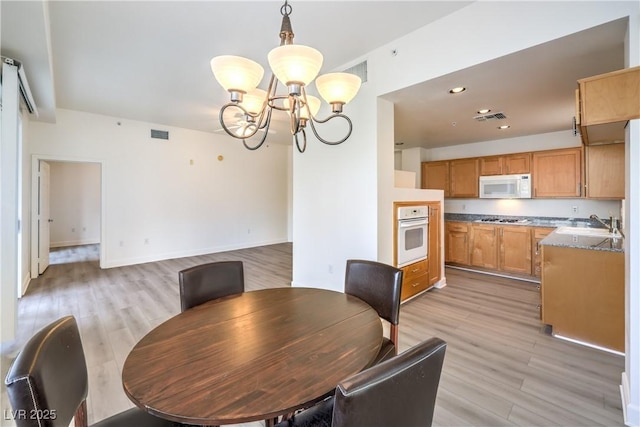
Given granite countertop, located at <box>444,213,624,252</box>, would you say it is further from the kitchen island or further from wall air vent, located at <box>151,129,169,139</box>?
wall air vent, located at <box>151,129,169,139</box>

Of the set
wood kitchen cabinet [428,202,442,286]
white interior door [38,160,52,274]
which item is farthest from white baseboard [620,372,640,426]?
white interior door [38,160,52,274]

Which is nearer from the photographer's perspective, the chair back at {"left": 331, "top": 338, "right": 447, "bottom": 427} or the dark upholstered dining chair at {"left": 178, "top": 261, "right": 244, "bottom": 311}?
the chair back at {"left": 331, "top": 338, "right": 447, "bottom": 427}

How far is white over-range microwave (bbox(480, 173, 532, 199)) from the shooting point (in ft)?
15.8

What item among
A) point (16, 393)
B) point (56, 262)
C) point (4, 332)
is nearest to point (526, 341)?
point (16, 393)

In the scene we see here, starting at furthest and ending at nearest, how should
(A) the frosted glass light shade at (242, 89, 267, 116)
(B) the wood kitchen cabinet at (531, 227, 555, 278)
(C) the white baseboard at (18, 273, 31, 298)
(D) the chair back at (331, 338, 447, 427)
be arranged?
1. (B) the wood kitchen cabinet at (531, 227, 555, 278)
2. (C) the white baseboard at (18, 273, 31, 298)
3. (A) the frosted glass light shade at (242, 89, 267, 116)
4. (D) the chair back at (331, 338, 447, 427)

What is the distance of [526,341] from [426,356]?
251 cm

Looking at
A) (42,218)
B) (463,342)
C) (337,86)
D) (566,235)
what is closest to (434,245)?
(566,235)

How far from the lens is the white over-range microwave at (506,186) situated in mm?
4801

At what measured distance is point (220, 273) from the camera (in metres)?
1.95

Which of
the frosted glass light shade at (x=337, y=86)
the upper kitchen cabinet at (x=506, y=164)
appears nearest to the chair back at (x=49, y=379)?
the frosted glass light shade at (x=337, y=86)

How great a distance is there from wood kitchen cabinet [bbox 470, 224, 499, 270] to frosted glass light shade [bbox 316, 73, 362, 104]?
435 centimetres

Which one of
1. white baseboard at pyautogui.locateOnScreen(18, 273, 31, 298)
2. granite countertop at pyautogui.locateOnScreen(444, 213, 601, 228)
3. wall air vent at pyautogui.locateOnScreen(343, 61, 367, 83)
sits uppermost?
wall air vent at pyautogui.locateOnScreen(343, 61, 367, 83)

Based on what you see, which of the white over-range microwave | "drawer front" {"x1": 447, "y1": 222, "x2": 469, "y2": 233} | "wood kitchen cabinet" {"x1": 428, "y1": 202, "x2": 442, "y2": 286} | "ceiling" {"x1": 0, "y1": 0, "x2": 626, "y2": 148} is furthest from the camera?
"drawer front" {"x1": 447, "y1": 222, "x2": 469, "y2": 233}

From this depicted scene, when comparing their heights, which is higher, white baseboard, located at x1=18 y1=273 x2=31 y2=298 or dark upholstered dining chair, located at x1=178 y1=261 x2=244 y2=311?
dark upholstered dining chair, located at x1=178 y1=261 x2=244 y2=311
